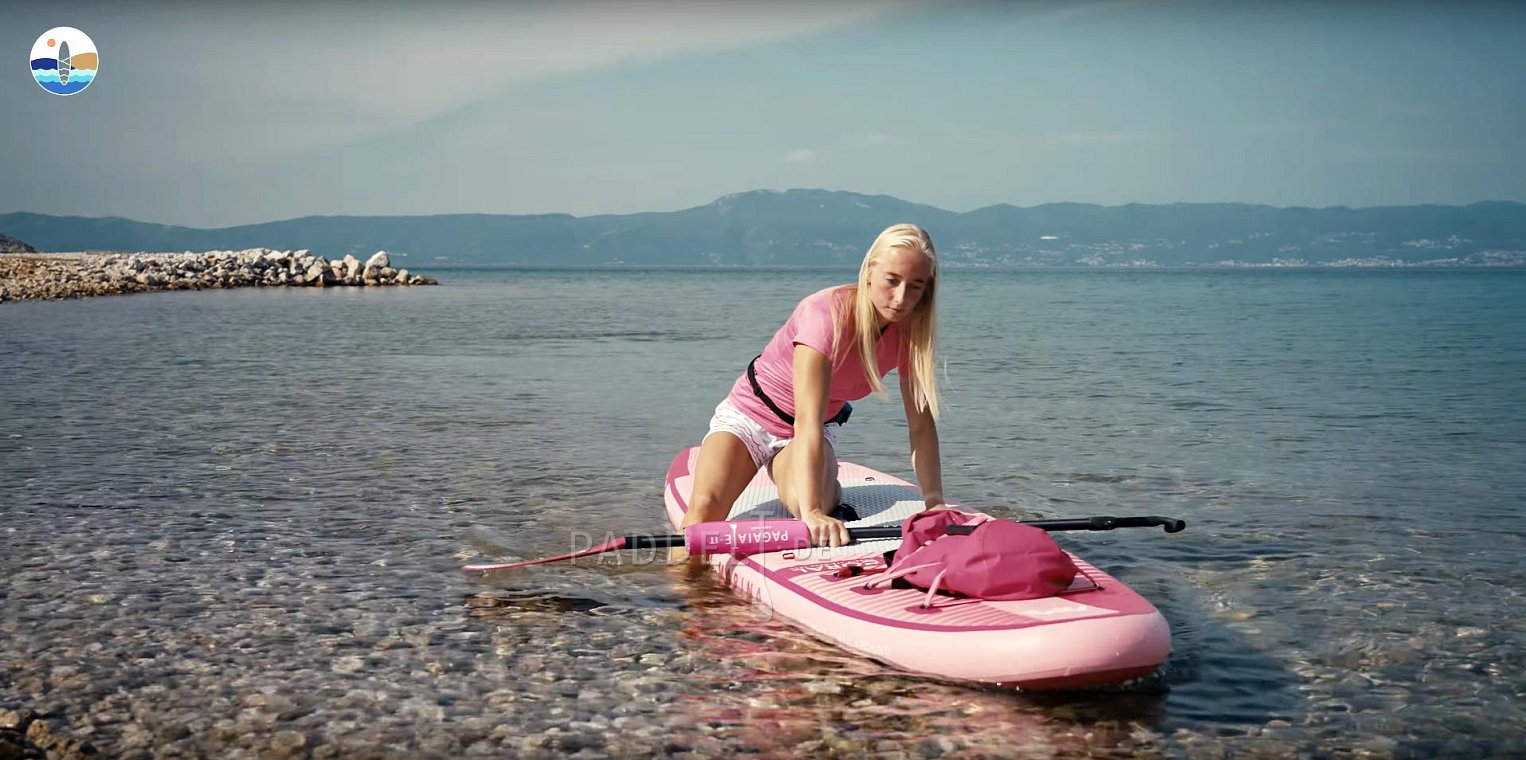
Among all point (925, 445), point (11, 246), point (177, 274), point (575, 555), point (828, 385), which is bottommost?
point (575, 555)

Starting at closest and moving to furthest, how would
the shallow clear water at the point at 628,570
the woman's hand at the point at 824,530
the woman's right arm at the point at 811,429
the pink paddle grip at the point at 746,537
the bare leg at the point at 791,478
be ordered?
the shallow clear water at the point at 628,570 < the woman's hand at the point at 824,530 < the woman's right arm at the point at 811,429 < the pink paddle grip at the point at 746,537 < the bare leg at the point at 791,478

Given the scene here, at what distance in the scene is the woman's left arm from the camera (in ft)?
18.8

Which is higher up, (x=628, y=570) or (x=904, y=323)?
(x=904, y=323)

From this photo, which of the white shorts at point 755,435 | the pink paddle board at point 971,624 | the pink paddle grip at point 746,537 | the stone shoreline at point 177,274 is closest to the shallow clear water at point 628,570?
the pink paddle board at point 971,624

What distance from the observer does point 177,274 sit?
46250 millimetres

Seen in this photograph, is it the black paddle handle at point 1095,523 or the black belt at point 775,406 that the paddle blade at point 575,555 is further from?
the black paddle handle at point 1095,523

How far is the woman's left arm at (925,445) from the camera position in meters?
5.74

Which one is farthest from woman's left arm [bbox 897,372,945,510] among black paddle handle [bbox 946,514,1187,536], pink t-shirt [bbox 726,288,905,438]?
black paddle handle [bbox 946,514,1187,536]

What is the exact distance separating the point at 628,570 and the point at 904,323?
199cm

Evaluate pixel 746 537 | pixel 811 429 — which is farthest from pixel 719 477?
pixel 811 429

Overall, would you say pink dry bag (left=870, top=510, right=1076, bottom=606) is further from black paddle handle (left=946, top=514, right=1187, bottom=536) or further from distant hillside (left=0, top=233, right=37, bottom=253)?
distant hillside (left=0, top=233, right=37, bottom=253)

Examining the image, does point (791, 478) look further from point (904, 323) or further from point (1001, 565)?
point (1001, 565)

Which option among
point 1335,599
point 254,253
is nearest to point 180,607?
point 1335,599

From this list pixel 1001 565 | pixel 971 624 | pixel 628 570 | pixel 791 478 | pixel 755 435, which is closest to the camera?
pixel 971 624
